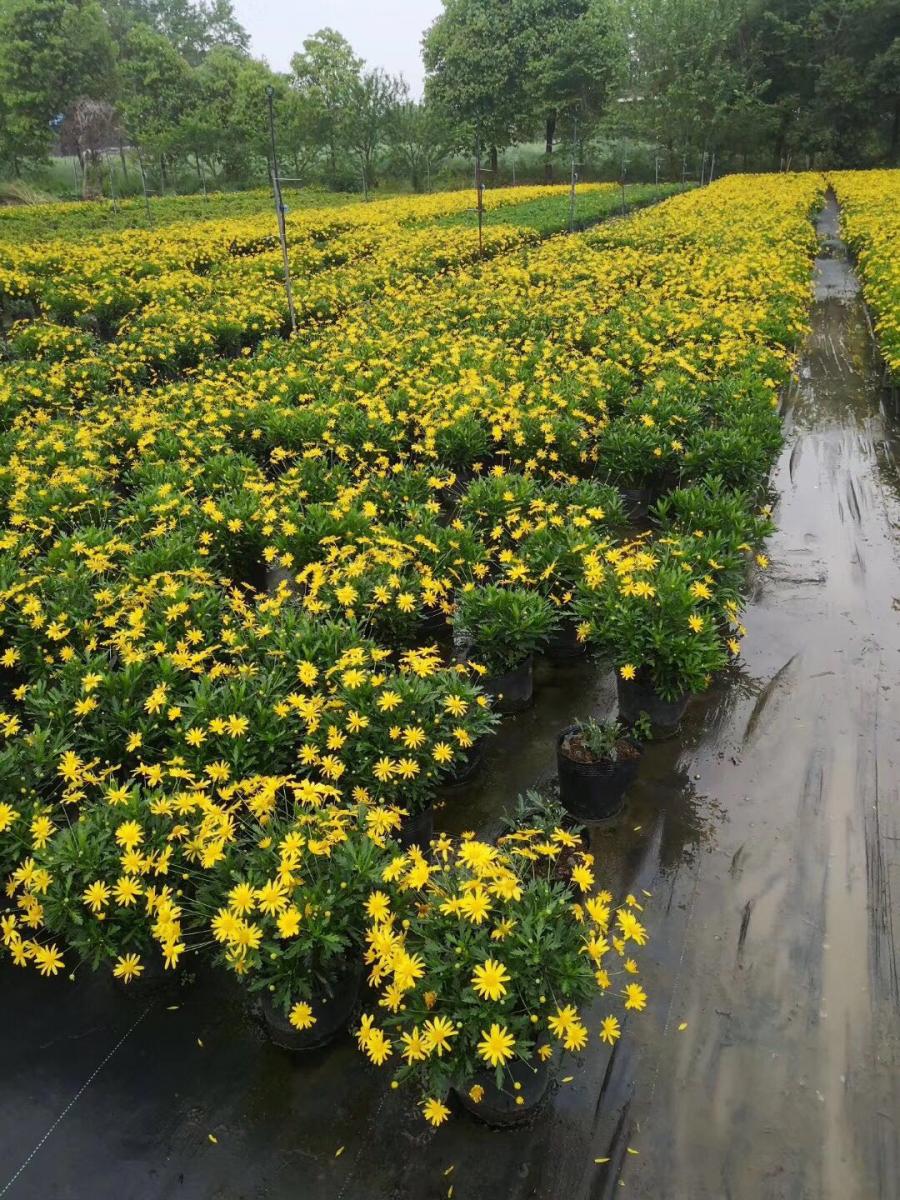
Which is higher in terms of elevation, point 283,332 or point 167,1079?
point 283,332

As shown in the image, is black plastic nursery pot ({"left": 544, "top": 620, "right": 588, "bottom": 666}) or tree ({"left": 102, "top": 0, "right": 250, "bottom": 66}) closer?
black plastic nursery pot ({"left": 544, "top": 620, "right": 588, "bottom": 666})

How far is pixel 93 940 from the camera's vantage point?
8.71ft

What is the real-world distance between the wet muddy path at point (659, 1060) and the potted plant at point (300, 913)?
221 millimetres

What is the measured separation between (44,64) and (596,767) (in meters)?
50.6

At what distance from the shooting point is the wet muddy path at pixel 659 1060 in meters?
2.46

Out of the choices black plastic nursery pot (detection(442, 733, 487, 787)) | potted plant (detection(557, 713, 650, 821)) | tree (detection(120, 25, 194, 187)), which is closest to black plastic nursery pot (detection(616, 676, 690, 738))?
potted plant (detection(557, 713, 650, 821))

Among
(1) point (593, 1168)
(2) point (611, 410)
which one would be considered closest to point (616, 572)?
(1) point (593, 1168)

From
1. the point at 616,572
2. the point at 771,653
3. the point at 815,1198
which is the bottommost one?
the point at 815,1198

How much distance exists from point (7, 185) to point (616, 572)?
148 ft

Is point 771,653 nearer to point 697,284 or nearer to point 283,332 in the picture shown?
point 697,284

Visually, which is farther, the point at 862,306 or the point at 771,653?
the point at 862,306

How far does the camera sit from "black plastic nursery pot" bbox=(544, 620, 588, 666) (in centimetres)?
484

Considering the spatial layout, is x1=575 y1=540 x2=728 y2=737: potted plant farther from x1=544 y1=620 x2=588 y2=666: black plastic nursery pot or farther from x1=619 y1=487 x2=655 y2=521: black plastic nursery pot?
x1=619 y1=487 x2=655 y2=521: black plastic nursery pot

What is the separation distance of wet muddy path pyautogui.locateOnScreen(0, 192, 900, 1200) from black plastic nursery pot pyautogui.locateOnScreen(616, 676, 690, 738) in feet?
0.35
